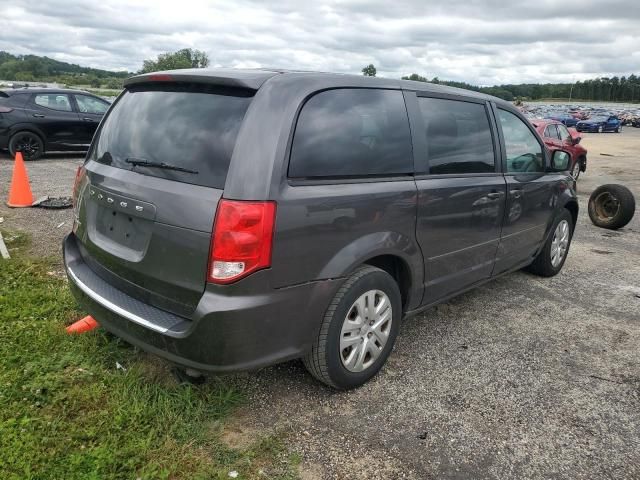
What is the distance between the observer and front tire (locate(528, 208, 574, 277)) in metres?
5.07

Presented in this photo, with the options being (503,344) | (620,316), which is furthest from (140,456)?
(620,316)

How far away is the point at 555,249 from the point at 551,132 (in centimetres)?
849

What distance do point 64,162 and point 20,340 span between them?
967 centimetres

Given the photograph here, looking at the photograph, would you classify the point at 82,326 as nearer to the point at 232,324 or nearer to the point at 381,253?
the point at 232,324

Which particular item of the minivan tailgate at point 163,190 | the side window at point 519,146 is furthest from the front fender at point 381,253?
the side window at point 519,146

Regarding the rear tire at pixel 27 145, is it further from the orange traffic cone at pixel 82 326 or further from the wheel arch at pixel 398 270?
the wheel arch at pixel 398 270

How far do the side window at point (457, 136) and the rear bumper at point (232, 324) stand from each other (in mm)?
1231

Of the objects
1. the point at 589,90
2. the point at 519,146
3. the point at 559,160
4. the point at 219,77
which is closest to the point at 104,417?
the point at 219,77

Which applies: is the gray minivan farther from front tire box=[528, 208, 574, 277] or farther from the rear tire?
the rear tire

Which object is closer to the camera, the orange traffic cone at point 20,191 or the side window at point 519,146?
the side window at point 519,146

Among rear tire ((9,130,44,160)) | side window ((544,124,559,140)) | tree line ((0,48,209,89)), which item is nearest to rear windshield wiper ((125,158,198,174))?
rear tire ((9,130,44,160))

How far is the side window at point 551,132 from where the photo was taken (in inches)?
488

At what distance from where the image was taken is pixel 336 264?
268cm

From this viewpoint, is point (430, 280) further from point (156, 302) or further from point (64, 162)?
point (64, 162)
